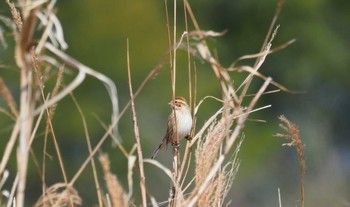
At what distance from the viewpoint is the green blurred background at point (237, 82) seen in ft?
55.5

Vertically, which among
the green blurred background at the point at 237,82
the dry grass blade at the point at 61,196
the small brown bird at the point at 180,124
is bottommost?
the green blurred background at the point at 237,82

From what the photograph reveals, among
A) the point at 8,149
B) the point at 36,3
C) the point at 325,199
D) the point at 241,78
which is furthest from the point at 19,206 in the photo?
the point at 241,78

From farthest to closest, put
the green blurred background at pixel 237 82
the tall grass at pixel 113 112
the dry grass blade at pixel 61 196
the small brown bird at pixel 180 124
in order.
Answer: the green blurred background at pixel 237 82
the small brown bird at pixel 180 124
the dry grass blade at pixel 61 196
the tall grass at pixel 113 112

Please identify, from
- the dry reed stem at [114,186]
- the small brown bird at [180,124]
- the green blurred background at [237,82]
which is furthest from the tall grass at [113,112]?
the green blurred background at [237,82]

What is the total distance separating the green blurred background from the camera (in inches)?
666

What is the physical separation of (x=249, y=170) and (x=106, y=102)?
2756mm

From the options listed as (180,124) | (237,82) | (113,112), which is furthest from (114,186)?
(237,82)

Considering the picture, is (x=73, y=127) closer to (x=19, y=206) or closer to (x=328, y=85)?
(x=328, y=85)

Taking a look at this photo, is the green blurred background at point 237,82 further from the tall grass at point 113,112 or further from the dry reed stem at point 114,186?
the dry reed stem at point 114,186

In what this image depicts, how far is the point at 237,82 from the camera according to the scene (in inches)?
624

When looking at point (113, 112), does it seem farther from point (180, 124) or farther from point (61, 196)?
point (180, 124)

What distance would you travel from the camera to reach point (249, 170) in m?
18.2

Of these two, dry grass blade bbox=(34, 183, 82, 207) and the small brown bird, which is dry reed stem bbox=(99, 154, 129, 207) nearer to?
dry grass blade bbox=(34, 183, 82, 207)

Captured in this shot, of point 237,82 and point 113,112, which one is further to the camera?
point 237,82
